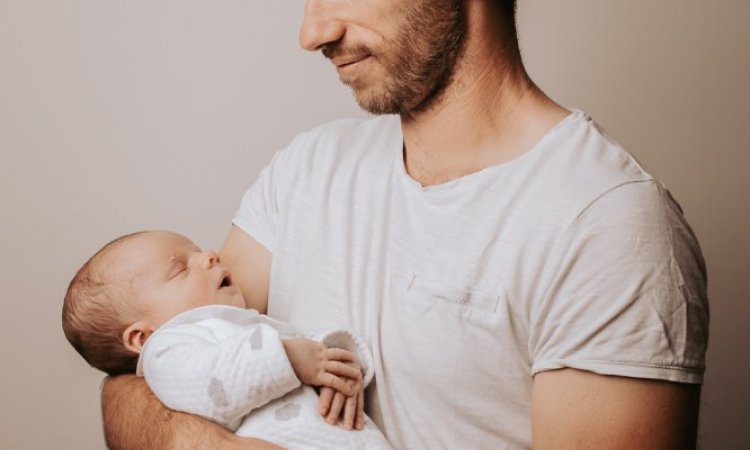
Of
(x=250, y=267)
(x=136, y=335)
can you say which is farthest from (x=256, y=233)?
(x=136, y=335)

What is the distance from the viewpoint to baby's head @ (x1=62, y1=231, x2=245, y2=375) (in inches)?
58.3

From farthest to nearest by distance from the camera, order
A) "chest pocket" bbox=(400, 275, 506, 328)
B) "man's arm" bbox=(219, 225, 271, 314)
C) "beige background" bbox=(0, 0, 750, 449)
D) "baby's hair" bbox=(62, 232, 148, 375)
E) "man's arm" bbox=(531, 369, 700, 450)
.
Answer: "beige background" bbox=(0, 0, 750, 449) → "man's arm" bbox=(219, 225, 271, 314) → "baby's hair" bbox=(62, 232, 148, 375) → "chest pocket" bbox=(400, 275, 506, 328) → "man's arm" bbox=(531, 369, 700, 450)

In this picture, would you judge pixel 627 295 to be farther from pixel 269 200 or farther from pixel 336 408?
pixel 269 200

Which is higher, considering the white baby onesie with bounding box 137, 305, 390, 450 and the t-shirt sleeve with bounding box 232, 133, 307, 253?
the t-shirt sleeve with bounding box 232, 133, 307, 253

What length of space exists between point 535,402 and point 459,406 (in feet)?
0.54

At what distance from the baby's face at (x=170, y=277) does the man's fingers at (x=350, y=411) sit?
350mm

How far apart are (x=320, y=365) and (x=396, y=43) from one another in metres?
0.57

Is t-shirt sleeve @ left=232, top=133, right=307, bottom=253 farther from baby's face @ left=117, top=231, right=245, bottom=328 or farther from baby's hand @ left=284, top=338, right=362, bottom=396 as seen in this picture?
baby's hand @ left=284, top=338, right=362, bottom=396

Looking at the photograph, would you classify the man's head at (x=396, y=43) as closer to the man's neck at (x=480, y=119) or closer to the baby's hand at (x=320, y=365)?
the man's neck at (x=480, y=119)

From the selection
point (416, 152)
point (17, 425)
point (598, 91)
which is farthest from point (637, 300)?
point (17, 425)

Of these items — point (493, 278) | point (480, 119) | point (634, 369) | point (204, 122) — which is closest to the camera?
point (634, 369)

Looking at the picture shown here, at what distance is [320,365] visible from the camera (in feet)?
4.38

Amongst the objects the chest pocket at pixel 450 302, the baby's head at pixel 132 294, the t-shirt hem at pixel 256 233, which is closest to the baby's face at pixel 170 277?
the baby's head at pixel 132 294

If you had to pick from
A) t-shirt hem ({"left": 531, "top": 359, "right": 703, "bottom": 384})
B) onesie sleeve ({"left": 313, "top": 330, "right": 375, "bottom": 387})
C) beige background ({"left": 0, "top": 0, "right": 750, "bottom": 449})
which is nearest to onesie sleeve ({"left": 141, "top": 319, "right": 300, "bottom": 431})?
onesie sleeve ({"left": 313, "top": 330, "right": 375, "bottom": 387})
